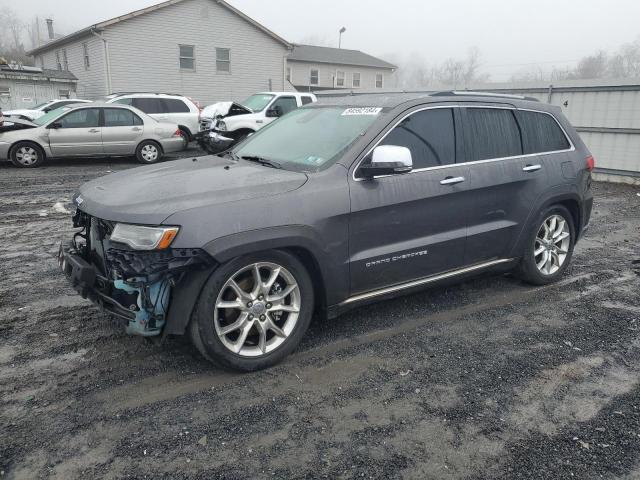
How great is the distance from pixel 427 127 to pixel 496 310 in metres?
1.72

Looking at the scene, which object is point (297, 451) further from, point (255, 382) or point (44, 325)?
point (44, 325)

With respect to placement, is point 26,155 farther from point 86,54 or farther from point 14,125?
point 86,54

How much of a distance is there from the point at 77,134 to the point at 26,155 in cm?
122

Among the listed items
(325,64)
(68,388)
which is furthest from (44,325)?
(325,64)

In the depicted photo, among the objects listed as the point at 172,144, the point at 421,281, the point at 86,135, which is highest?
the point at 86,135

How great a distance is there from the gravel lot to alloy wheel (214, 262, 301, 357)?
226 mm

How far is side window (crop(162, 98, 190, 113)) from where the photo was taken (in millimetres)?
15680

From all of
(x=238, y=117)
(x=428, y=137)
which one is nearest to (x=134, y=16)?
(x=238, y=117)

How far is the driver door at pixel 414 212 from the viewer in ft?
11.8

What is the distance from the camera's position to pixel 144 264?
9.66ft

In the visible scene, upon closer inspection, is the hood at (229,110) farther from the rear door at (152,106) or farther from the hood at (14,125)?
the hood at (14,125)

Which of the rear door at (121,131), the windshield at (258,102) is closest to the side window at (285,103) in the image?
the windshield at (258,102)

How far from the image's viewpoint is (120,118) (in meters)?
12.8

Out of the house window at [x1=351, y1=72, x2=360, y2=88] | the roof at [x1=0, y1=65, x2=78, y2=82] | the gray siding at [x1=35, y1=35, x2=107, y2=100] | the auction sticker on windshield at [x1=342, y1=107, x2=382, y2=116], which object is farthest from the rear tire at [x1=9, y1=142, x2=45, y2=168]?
the house window at [x1=351, y1=72, x2=360, y2=88]
